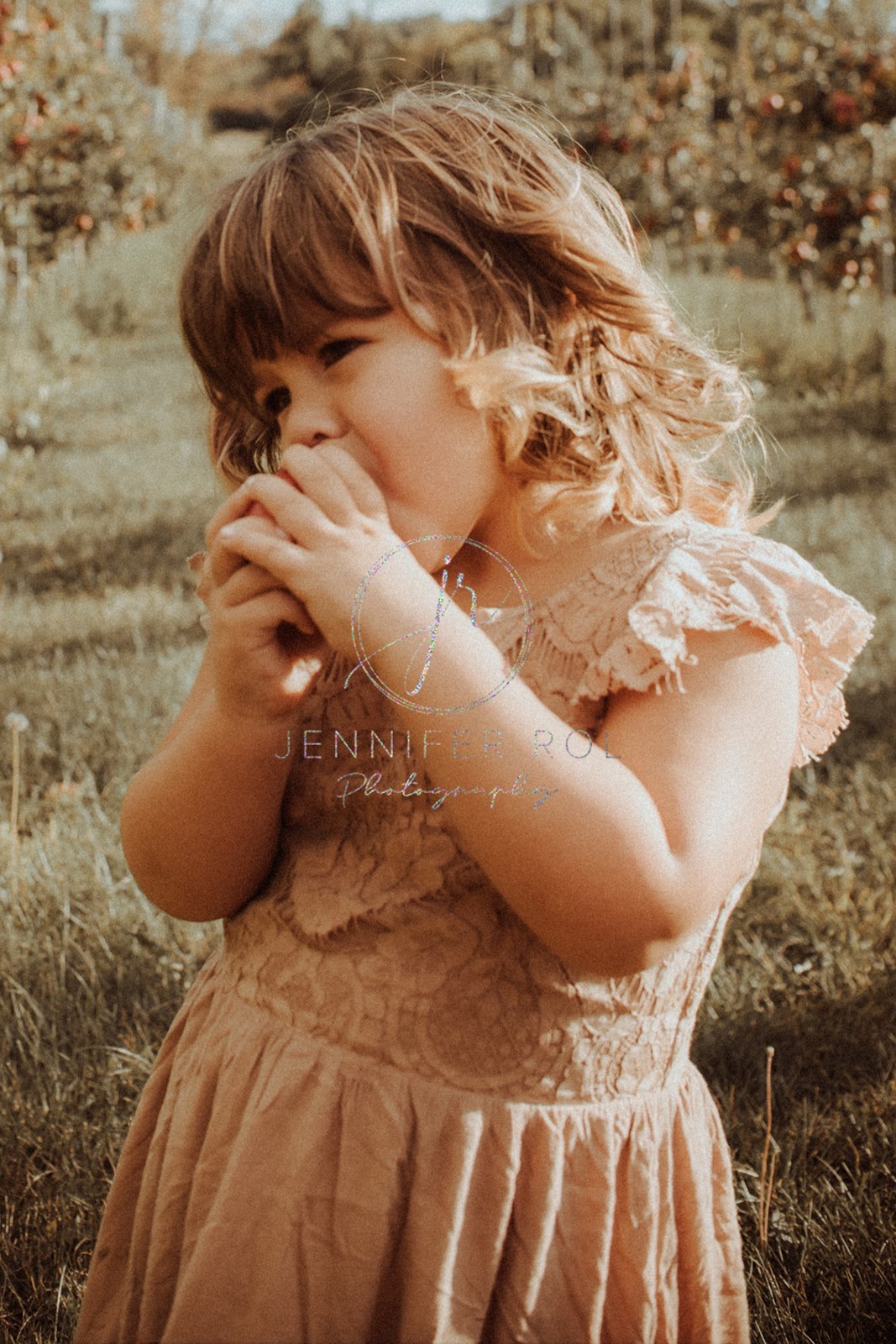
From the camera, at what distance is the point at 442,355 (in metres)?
1.00

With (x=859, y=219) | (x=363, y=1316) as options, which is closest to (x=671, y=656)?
(x=363, y=1316)

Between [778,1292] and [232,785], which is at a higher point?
[232,785]

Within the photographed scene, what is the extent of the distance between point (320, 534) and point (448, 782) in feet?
0.66

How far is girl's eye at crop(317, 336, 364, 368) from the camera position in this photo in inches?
39.8

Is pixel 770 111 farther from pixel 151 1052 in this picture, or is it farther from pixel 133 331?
pixel 151 1052

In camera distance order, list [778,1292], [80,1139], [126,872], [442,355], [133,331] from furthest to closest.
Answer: [133,331], [126,872], [80,1139], [778,1292], [442,355]

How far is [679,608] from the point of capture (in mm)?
931

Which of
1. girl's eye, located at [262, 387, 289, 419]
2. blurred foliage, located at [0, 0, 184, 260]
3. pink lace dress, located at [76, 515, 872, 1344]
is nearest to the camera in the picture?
pink lace dress, located at [76, 515, 872, 1344]

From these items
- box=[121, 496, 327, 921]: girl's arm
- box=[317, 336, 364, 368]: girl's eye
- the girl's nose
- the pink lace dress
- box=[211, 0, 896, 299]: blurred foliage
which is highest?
box=[317, 336, 364, 368]: girl's eye

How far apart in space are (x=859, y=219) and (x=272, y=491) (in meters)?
7.57

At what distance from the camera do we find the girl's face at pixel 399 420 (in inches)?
38.7

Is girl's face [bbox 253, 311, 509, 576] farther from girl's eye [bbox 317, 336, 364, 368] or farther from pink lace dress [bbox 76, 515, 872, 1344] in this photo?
pink lace dress [bbox 76, 515, 872, 1344]

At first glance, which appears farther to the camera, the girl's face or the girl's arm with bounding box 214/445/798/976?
the girl's face

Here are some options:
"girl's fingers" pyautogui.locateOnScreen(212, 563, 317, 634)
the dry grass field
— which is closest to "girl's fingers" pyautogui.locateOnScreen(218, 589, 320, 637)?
"girl's fingers" pyautogui.locateOnScreen(212, 563, 317, 634)
